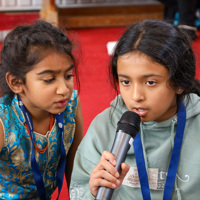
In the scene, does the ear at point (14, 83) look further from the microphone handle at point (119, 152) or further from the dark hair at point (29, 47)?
the microphone handle at point (119, 152)

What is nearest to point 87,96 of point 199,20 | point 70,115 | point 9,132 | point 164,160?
point 70,115

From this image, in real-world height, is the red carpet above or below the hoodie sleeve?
below

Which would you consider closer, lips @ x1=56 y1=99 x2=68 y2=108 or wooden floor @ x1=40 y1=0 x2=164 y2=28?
lips @ x1=56 y1=99 x2=68 y2=108

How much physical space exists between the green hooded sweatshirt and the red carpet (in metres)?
0.30

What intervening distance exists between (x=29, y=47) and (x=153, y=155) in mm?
531

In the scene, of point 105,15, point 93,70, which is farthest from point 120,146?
point 105,15

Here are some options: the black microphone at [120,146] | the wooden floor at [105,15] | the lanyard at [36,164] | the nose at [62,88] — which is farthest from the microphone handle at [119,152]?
the wooden floor at [105,15]

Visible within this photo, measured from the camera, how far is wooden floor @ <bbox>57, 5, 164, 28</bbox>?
4781mm

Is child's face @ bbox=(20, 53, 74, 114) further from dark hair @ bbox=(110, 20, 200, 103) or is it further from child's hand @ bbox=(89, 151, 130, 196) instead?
child's hand @ bbox=(89, 151, 130, 196)

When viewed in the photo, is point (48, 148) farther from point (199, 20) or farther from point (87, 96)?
point (199, 20)

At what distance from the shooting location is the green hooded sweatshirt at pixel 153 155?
4.25ft

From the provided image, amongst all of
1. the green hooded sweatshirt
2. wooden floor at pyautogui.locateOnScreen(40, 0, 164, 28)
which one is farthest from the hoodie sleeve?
wooden floor at pyautogui.locateOnScreen(40, 0, 164, 28)

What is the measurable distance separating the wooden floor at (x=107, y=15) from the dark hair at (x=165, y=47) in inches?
136

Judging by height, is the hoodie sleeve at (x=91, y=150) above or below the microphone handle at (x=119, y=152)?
below
